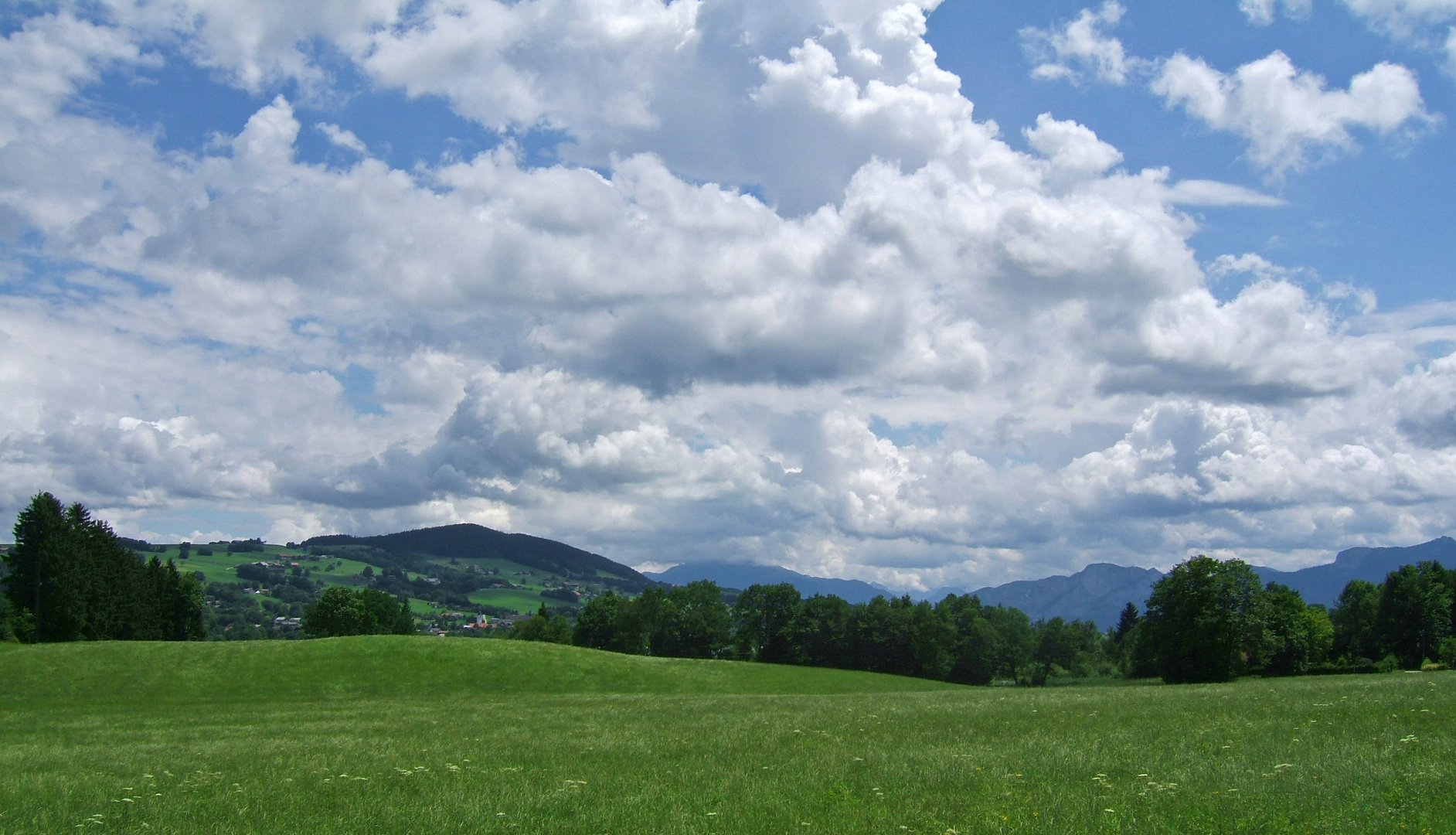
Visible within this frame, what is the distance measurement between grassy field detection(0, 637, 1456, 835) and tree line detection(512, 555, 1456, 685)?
48276mm

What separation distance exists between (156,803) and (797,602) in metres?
130

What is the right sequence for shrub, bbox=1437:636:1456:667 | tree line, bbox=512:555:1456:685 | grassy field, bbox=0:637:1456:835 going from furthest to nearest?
1. shrub, bbox=1437:636:1456:667
2. tree line, bbox=512:555:1456:685
3. grassy field, bbox=0:637:1456:835

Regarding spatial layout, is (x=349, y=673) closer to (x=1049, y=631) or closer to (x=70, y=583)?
(x=70, y=583)

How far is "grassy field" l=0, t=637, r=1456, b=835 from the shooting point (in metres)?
13.8

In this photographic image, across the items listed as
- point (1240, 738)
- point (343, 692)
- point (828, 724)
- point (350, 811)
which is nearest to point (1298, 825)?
point (1240, 738)

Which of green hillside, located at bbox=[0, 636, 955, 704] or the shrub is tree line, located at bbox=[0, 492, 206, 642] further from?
the shrub

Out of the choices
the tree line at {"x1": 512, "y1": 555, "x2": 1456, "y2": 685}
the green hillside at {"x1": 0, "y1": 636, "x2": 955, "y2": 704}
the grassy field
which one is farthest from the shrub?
the grassy field

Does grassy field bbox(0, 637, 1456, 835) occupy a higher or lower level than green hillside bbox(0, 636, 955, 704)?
higher

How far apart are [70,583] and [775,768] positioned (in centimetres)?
10900

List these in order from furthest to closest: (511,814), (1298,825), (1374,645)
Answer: (1374,645)
(511,814)
(1298,825)

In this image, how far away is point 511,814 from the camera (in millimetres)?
14820

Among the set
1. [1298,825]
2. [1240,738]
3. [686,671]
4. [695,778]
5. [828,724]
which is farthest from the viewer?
[686,671]

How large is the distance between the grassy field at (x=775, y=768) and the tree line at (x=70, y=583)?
223ft

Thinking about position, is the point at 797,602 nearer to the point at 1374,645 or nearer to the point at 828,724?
the point at 1374,645
